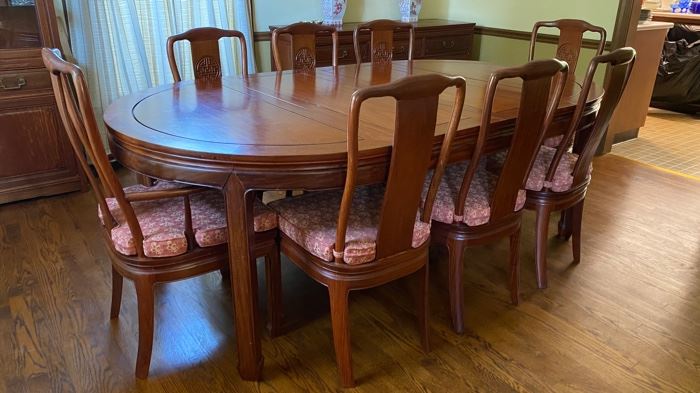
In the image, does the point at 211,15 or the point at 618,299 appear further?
the point at 211,15

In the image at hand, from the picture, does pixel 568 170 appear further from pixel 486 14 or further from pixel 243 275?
pixel 486 14

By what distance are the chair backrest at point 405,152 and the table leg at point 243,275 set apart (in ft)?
0.86

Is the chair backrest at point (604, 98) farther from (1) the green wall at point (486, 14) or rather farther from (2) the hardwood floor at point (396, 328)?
(1) the green wall at point (486, 14)

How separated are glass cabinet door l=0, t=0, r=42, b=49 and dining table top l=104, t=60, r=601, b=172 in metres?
1.13

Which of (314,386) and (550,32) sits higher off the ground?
(550,32)

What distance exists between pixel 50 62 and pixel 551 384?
1.80 meters

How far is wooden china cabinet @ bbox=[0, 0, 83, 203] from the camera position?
107 inches

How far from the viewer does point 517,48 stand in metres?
4.16

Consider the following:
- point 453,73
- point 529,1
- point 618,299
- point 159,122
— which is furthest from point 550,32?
point 159,122

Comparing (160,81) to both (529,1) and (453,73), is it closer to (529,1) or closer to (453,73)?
(453,73)

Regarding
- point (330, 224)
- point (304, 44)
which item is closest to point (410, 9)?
point (304, 44)

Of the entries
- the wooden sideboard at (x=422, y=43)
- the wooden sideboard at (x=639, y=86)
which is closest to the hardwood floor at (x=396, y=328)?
the wooden sideboard at (x=639, y=86)

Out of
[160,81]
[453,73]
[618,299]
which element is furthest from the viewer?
[160,81]

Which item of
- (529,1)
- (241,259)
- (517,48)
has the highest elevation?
(529,1)
